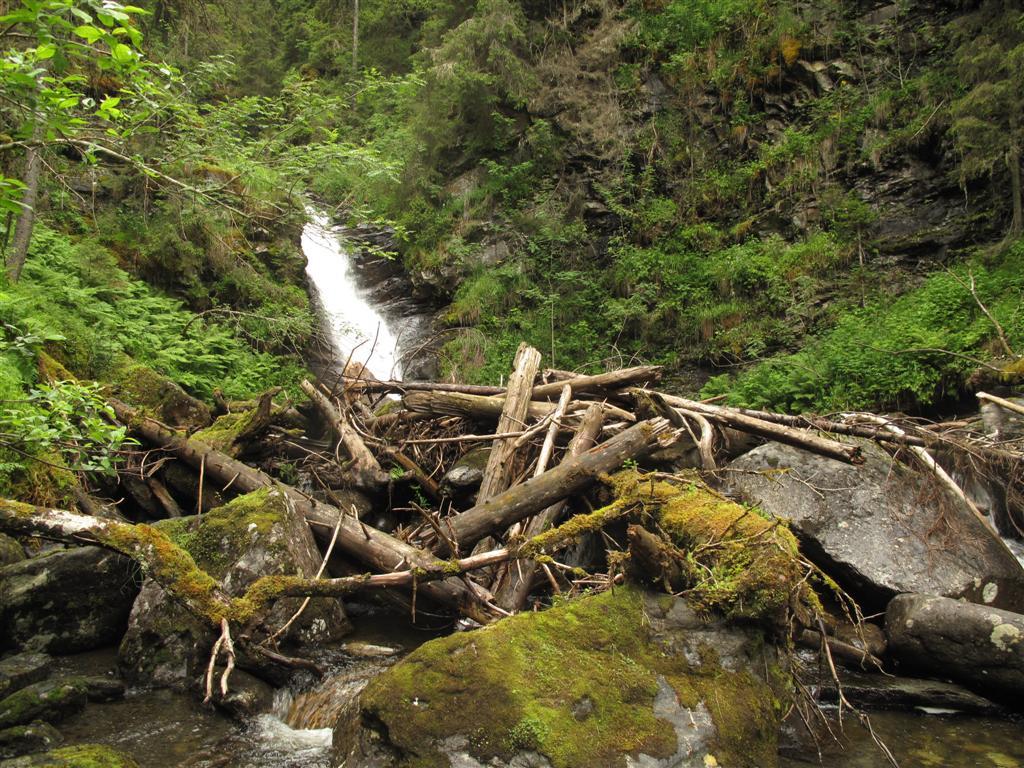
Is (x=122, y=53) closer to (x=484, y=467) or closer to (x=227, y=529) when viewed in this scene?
(x=227, y=529)

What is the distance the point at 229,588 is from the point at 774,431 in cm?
547

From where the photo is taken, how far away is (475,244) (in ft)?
57.5

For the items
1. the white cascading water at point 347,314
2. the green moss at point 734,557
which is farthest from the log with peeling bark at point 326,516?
the white cascading water at point 347,314

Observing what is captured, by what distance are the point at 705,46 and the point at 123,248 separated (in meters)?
14.6

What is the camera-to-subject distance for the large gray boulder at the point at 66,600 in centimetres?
495

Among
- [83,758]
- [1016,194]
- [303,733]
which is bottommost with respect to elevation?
[303,733]

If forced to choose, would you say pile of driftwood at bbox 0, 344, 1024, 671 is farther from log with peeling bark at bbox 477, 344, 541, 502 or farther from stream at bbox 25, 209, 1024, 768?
stream at bbox 25, 209, 1024, 768

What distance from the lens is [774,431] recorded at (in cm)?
692

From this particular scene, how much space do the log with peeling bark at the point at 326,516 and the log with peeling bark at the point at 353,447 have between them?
0.87 metres

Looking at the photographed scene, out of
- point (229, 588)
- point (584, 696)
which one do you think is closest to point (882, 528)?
point (584, 696)

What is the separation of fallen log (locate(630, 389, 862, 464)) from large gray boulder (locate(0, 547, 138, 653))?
5429 millimetres

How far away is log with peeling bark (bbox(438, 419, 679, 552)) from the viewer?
600cm

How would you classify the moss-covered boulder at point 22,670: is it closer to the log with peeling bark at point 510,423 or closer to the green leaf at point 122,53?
the log with peeling bark at point 510,423

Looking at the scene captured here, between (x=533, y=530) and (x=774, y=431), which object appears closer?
(x=533, y=530)
